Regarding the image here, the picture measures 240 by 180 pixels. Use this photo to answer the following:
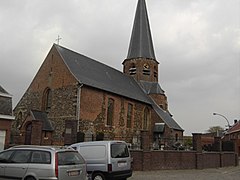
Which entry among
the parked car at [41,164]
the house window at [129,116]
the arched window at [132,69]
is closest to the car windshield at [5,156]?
the parked car at [41,164]

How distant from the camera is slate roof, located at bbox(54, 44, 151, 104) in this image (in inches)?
1060

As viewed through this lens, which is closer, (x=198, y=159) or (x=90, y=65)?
(x=198, y=159)

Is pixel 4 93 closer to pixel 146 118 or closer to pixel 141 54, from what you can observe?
pixel 146 118

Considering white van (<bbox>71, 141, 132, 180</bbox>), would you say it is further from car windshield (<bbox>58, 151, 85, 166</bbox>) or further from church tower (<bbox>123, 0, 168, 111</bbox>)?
church tower (<bbox>123, 0, 168, 111</bbox>)

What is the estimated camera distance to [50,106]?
88.2 feet

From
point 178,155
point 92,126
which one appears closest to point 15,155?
point 178,155

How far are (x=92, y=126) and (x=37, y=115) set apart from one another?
4.61 m

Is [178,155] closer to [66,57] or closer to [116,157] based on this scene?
[116,157]

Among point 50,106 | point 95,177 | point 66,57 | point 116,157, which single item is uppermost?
point 66,57

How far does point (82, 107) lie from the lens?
2508cm

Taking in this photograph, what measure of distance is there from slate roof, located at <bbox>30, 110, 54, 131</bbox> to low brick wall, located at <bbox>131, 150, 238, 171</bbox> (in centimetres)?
985

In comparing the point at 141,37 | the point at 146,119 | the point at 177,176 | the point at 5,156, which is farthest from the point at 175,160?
the point at 141,37

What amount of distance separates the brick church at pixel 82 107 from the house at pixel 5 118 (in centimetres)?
138

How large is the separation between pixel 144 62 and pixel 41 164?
33428 millimetres
